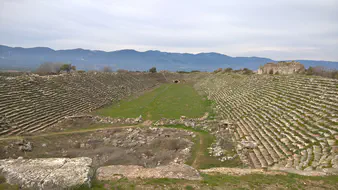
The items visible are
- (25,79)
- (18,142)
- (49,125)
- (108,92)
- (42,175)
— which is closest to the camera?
(42,175)

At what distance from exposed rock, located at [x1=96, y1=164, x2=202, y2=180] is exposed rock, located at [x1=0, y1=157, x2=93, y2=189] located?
40.2 inches

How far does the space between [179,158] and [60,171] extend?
9.29 meters

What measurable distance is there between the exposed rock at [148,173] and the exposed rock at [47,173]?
1021 millimetres

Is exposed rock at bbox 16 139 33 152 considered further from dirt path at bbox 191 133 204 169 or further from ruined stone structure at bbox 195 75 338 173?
ruined stone structure at bbox 195 75 338 173

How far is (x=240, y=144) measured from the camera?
653 inches

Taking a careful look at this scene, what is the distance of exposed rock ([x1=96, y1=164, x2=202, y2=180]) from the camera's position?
364 inches

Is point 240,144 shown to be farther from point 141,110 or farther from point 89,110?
point 89,110

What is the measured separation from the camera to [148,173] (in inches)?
379

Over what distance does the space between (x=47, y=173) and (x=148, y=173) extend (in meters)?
4.44

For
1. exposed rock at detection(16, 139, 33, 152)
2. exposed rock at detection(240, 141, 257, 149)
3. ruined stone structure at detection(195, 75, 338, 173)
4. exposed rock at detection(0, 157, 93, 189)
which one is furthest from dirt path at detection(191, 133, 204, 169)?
exposed rock at detection(16, 139, 33, 152)

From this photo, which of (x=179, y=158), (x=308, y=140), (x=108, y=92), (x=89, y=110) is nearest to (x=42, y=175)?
(x=179, y=158)

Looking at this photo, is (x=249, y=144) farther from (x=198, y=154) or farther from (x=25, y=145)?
(x=25, y=145)

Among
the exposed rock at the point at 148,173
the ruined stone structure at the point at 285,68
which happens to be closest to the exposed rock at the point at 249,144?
the exposed rock at the point at 148,173

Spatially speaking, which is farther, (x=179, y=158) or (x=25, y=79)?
(x=25, y=79)
